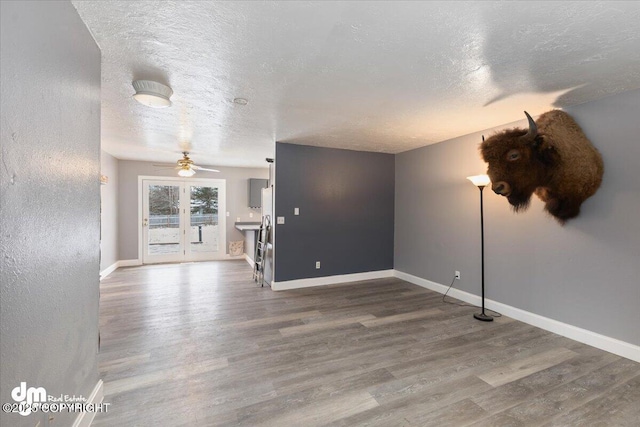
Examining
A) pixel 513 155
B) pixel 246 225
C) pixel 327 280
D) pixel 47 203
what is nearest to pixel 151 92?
pixel 47 203

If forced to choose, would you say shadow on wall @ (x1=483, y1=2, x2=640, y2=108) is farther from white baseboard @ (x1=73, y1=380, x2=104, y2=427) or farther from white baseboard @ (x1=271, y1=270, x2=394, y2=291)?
white baseboard @ (x1=271, y1=270, x2=394, y2=291)

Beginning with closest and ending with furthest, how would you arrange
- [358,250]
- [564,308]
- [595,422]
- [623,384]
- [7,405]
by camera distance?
[7,405]
[595,422]
[623,384]
[564,308]
[358,250]

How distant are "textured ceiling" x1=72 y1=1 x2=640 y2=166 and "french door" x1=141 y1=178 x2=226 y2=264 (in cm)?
375

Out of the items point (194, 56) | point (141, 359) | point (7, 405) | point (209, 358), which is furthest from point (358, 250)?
point (7, 405)

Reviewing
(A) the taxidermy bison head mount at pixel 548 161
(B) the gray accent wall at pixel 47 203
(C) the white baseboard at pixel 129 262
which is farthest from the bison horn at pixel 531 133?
(C) the white baseboard at pixel 129 262

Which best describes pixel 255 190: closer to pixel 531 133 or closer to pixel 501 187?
pixel 501 187

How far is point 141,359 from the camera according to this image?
2.61 m

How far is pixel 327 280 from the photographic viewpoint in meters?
5.18

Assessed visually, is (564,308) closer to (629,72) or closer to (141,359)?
(629,72)

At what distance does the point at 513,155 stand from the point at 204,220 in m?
6.99

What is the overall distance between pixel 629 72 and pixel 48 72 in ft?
13.0

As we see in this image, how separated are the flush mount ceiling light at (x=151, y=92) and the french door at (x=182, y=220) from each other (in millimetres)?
5043

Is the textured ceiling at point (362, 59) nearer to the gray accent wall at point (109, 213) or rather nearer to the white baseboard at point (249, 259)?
the gray accent wall at point (109, 213)

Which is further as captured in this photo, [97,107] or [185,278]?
[185,278]
